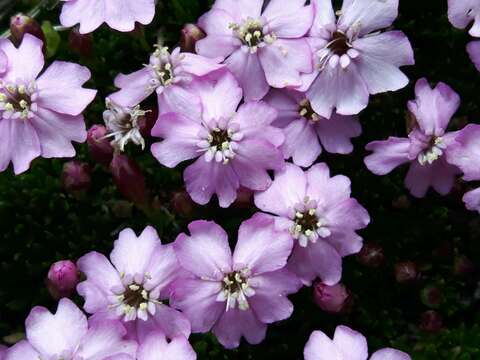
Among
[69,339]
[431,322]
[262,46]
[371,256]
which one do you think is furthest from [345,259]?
[69,339]

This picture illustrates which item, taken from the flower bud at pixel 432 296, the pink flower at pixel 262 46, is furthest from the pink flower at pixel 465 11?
the flower bud at pixel 432 296

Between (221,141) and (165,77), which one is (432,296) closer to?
(221,141)

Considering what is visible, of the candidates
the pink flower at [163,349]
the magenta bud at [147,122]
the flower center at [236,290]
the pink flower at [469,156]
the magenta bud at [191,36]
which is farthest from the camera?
the magenta bud at [191,36]

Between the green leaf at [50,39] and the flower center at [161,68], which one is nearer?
the flower center at [161,68]

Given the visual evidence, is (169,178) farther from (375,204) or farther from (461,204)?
(461,204)

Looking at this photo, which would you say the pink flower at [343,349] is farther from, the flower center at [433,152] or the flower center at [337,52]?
the flower center at [337,52]

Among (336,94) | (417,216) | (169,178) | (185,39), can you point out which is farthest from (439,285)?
(185,39)

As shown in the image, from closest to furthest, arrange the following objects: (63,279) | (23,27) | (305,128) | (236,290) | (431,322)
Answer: (236,290) → (63,279) → (305,128) → (23,27) → (431,322)

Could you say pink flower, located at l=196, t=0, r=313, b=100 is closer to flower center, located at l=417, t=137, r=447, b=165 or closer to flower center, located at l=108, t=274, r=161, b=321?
flower center, located at l=417, t=137, r=447, b=165
